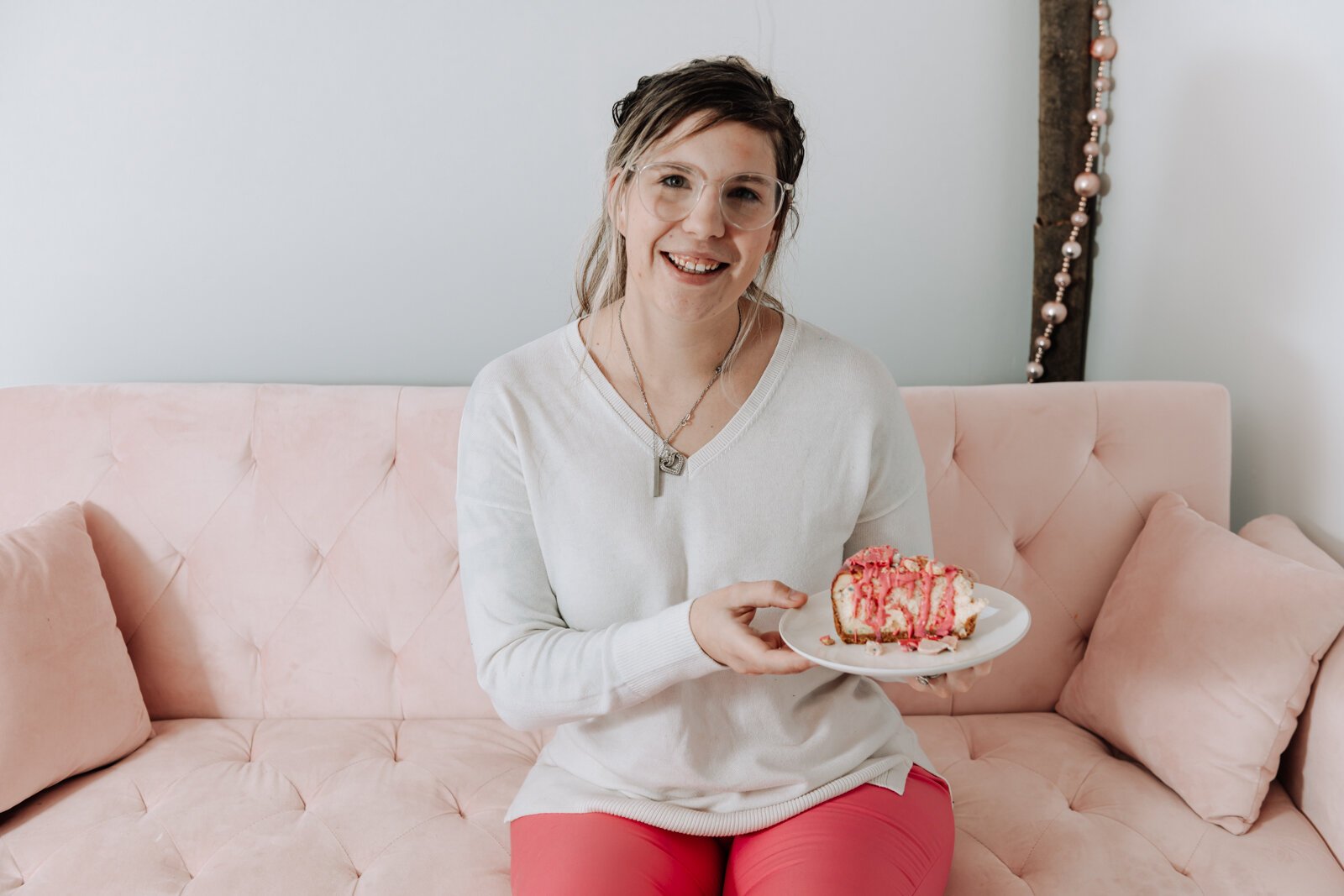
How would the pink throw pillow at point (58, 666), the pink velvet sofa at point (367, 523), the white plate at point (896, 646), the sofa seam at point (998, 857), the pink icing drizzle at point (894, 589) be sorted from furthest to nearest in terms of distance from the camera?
the pink velvet sofa at point (367, 523) → the pink throw pillow at point (58, 666) → the sofa seam at point (998, 857) → the pink icing drizzle at point (894, 589) → the white plate at point (896, 646)

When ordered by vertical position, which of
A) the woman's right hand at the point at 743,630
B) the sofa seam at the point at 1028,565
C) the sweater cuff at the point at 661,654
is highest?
the woman's right hand at the point at 743,630

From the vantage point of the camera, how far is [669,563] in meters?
1.25

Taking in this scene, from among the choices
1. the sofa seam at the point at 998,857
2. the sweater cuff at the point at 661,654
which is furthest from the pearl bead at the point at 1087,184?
the sweater cuff at the point at 661,654

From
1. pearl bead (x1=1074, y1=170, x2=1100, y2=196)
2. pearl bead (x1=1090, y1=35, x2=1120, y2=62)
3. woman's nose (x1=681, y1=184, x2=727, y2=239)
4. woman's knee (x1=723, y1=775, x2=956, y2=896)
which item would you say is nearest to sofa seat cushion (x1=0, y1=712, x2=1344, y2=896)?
woman's knee (x1=723, y1=775, x2=956, y2=896)

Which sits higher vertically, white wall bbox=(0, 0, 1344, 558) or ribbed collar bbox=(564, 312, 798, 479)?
white wall bbox=(0, 0, 1344, 558)

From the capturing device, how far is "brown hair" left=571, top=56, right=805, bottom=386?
121cm

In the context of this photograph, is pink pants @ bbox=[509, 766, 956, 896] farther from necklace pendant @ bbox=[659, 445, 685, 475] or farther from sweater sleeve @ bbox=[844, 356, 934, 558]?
necklace pendant @ bbox=[659, 445, 685, 475]

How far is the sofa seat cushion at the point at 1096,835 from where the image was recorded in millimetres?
1317

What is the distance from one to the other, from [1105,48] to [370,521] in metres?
1.62

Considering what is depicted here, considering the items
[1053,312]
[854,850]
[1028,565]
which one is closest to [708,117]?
[854,850]

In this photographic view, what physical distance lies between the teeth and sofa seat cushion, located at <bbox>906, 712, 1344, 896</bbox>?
0.85 m

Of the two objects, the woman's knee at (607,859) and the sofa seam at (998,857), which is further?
the sofa seam at (998,857)

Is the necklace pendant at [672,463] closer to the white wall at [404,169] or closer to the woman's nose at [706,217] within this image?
the woman's nose at [706,217]

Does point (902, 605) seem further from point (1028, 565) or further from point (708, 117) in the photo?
point (1028, 565)
